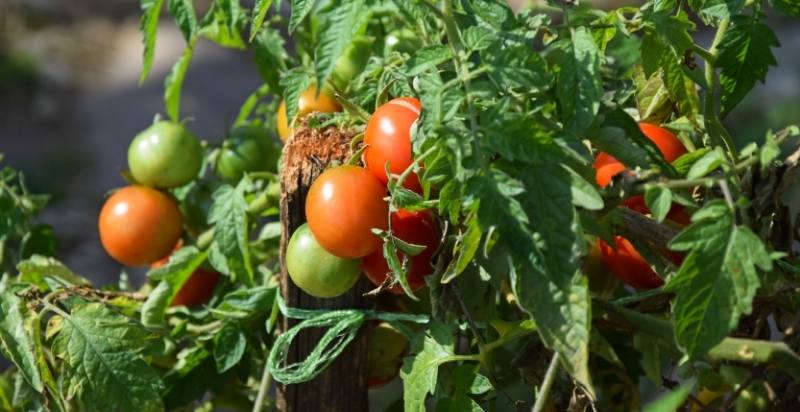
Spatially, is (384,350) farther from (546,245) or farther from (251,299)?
(546,245)

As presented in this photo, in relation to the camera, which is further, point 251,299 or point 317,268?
point 251,299

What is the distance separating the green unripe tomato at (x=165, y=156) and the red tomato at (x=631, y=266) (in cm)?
49

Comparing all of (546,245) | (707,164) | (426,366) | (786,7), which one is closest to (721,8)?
(786,7)

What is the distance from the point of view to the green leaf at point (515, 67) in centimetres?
74

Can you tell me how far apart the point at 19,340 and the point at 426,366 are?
0.41 meters

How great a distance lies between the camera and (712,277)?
71 cm

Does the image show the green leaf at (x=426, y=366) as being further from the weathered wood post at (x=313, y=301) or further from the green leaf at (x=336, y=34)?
the green leaf at (x=336, y=34)

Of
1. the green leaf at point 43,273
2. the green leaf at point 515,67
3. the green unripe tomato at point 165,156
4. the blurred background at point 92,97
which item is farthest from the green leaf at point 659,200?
the blurred background at point 92,97

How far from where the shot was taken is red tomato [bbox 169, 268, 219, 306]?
3.95ft

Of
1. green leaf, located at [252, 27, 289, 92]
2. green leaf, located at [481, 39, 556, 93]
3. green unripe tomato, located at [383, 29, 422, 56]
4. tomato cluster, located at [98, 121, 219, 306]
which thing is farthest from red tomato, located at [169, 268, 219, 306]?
green leaf, located at [481, 39, 556, 93]

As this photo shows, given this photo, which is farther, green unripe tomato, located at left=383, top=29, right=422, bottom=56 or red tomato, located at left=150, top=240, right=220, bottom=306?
red tomato, located at left=150, top=240, right=220, bottom=306

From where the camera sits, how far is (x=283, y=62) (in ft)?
3.84

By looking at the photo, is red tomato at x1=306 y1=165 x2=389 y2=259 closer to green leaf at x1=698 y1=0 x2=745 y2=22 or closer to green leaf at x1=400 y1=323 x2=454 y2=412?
green leaf at x1=400 y1=323 x2=454 y2=412

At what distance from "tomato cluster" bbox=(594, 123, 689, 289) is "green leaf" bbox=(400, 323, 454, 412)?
160mm
